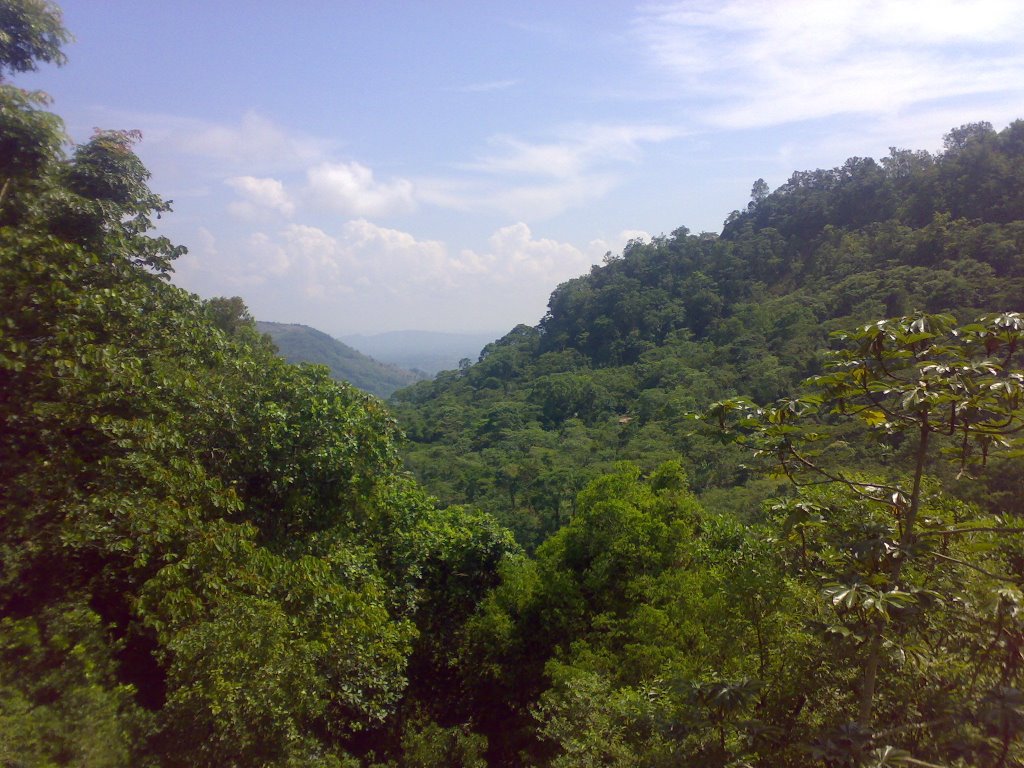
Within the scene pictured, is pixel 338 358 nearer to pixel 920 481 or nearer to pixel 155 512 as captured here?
pixel 155 512

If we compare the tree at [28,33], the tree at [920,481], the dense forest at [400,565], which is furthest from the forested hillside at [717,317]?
the tree at [28,33]

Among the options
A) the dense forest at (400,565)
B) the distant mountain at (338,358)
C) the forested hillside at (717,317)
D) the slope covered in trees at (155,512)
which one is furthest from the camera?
the distant mountain at (338,358)

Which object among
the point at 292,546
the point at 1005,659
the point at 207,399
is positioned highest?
the point at 207,399

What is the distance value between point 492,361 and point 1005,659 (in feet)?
177

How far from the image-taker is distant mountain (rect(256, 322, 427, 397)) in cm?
13062

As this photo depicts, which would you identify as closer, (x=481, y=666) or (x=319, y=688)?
(x=319, y=688)

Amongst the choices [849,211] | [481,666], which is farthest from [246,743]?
[849,211]

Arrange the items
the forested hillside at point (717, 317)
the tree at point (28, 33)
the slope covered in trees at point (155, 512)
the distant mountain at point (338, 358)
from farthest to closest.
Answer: the distant mountain at point (338, 358) < the forested hillside at point (717, 317) < the tree at point (28, 33) < the slope covered in trees at point (155, 512)

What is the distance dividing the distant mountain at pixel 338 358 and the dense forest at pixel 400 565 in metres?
117

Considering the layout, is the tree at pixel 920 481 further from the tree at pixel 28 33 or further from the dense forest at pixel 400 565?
the tree at pixel 28 33

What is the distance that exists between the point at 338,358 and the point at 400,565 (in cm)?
13758

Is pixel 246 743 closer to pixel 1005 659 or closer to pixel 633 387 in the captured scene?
pixel 1005 659

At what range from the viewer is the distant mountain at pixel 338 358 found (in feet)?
429

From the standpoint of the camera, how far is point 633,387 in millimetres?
38062
